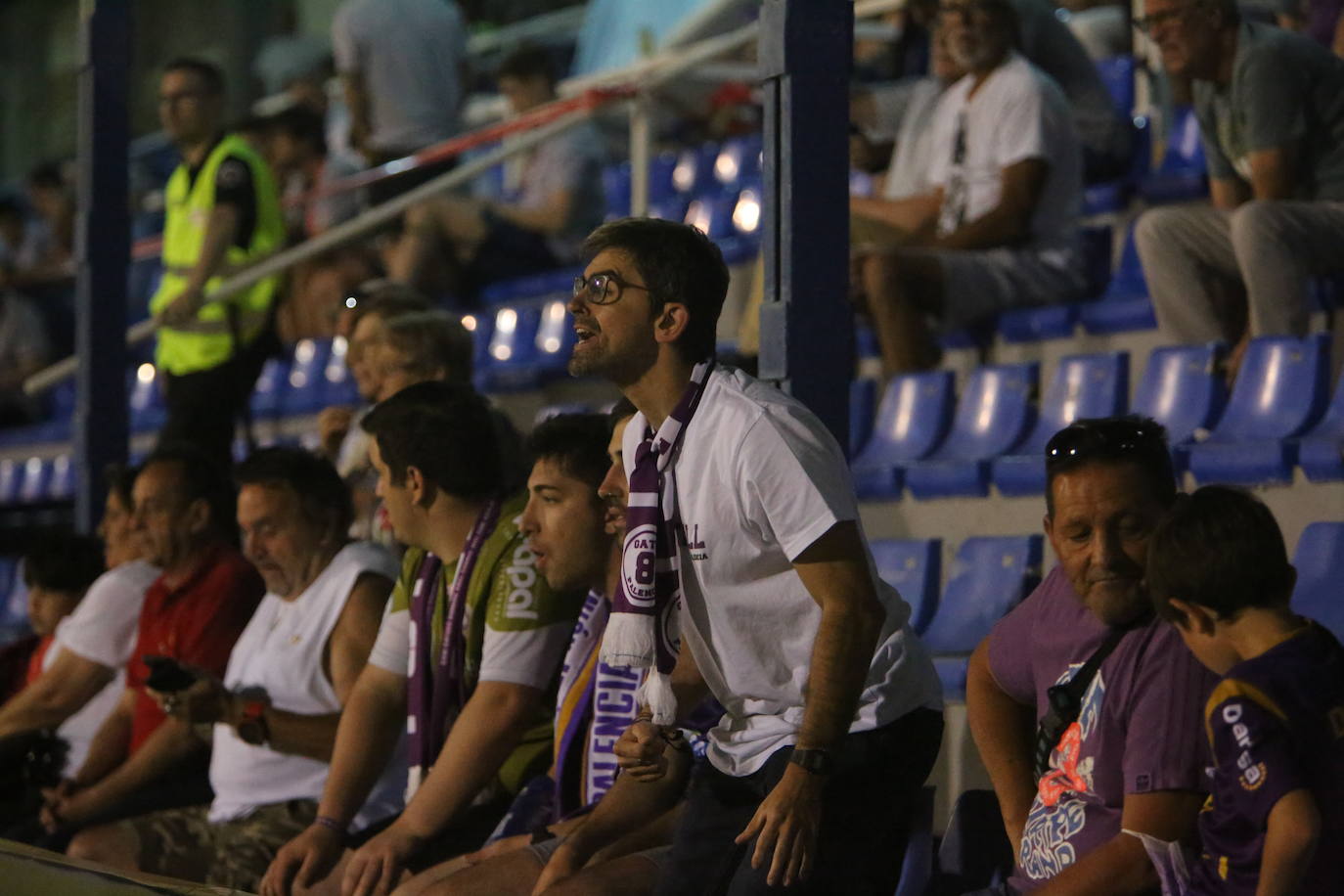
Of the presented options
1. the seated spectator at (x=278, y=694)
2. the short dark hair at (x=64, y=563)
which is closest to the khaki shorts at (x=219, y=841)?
the seated spectator at (x=278, y=694)

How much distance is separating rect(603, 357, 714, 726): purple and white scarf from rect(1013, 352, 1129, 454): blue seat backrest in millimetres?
2360

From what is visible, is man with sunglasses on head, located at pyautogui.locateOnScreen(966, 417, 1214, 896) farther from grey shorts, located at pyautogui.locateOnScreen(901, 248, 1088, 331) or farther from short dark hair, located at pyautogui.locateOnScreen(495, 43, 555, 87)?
short dark hair, located at pyautogui.locateOnScreen(495, 43, 555, 87)

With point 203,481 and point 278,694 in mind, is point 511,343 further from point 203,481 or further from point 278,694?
point 278,694

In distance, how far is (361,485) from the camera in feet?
17.0

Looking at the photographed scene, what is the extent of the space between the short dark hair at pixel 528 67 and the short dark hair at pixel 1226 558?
6565 mm

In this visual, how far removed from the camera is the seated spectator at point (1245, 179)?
4777mm

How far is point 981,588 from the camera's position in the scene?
14.2 ft

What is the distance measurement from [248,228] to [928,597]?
3.05 m

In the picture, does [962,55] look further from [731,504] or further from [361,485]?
[731,504]

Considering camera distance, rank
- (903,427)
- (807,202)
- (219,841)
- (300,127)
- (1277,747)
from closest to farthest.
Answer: (1277,747), (807,202), (219,841), (903,427), (300,127)

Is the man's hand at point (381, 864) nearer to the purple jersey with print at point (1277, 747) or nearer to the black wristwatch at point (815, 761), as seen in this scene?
the black wristwatch at point (815, 761)

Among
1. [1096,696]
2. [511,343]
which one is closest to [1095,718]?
[1096,696]

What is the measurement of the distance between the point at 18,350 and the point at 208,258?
15.3 feet

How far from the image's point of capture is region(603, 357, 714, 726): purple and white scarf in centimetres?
275
